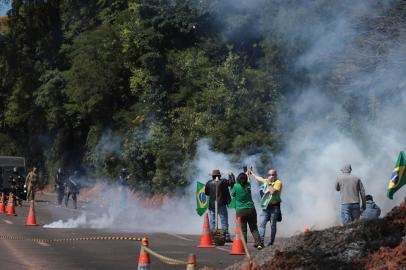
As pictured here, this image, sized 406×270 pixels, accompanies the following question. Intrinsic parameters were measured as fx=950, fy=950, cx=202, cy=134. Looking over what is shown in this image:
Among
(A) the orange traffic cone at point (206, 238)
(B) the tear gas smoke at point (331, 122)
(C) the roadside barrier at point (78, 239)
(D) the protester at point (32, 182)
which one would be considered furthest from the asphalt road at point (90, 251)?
(D) the protester at point (32, 182)

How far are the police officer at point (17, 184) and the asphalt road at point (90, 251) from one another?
52.9 ft

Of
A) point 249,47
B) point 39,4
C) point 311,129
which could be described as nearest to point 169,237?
point 311,129

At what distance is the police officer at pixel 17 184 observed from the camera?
40.4 m

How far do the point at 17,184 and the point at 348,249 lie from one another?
31.9 metres

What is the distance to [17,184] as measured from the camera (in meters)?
41.6

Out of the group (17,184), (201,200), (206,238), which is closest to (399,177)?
(206,238)

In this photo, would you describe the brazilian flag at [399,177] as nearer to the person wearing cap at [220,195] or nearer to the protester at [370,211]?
the protester at [370,211]

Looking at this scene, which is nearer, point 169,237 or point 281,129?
point 169,237

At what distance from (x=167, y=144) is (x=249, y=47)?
483 cm

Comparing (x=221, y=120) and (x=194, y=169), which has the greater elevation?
(x=221, y=120)

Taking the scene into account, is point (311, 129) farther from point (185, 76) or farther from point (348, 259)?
point (348, 259)

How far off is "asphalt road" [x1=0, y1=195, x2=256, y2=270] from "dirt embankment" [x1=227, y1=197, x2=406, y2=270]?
3.45 metres

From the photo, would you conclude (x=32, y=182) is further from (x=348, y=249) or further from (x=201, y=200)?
(x=348, y=249)

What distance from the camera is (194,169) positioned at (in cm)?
3028
